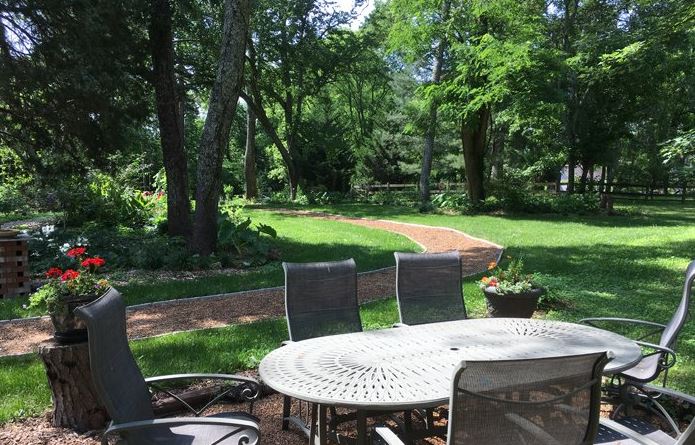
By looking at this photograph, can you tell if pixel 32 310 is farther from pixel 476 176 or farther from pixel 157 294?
pixel 476 176

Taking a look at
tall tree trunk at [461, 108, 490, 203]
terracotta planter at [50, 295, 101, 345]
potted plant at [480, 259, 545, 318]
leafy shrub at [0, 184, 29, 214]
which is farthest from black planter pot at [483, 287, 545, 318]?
leafy shrub at [0, 184, 29, 214]

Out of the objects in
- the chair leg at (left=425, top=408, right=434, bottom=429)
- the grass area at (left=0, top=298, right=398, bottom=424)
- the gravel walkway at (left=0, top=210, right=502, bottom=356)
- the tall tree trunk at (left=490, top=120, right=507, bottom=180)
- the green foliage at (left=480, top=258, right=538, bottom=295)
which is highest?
the tall tree trunk at (left=490, top=120, right=507, bottom=180)

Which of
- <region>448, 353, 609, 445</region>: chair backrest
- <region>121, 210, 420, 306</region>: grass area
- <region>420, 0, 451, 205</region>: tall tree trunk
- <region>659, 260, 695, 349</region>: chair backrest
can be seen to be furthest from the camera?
<region>420, 0, 451, 205</region>: tall tree trunk

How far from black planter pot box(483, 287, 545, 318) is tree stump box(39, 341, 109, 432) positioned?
379cm

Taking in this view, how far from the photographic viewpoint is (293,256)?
421 inches

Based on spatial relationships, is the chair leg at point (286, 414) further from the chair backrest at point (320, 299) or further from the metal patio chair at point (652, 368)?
the metal patio chair at point (652, 368)

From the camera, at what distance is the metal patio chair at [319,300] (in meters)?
3.74

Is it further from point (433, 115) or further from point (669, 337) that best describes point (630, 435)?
point (433, 115)

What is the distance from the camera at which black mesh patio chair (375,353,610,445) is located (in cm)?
173

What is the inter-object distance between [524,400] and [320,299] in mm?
2235

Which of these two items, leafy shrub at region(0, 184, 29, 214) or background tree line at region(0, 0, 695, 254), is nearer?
background tree line at region(0, 0, 695, 254)

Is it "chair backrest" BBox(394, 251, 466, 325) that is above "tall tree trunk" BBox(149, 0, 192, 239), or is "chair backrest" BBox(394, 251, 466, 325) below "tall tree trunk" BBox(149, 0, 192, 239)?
below

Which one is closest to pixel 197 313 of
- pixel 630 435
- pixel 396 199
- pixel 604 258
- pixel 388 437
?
pixel 388 437

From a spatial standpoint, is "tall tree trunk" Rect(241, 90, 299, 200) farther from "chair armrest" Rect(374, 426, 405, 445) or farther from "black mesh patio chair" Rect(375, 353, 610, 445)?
"black mesh patio chair" Rect(375, 353, 610, 445)
